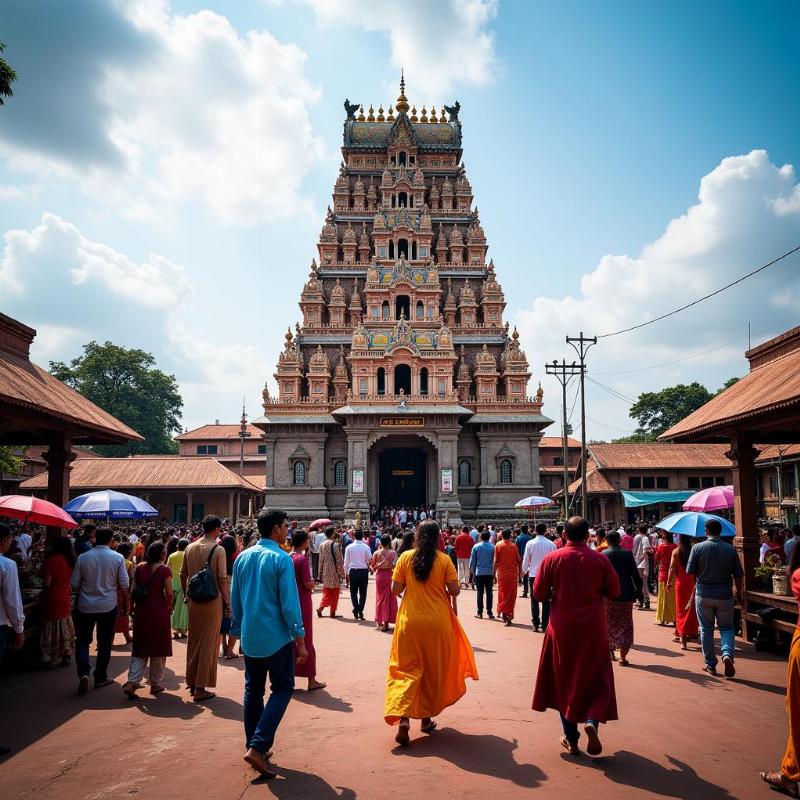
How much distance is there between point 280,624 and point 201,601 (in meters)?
2.35

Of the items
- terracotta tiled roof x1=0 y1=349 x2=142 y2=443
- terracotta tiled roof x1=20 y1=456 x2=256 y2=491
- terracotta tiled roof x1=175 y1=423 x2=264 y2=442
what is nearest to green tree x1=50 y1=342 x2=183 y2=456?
terracotta tiled roof x1=175 y1=423 x2=264 y2=442

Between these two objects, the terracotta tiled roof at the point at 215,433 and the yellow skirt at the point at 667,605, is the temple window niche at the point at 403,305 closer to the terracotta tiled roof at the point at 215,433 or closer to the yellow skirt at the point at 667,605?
the terracotta tiled roof at the point at 215,433

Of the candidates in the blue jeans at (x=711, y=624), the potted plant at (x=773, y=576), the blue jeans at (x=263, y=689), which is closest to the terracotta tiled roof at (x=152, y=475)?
the potted plant at (x=773, y=576)

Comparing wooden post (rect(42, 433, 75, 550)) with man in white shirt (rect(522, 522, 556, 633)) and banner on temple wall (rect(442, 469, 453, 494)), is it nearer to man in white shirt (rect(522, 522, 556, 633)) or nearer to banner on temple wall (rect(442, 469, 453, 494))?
man in white shirt (rect(522, 522, 556, 633))

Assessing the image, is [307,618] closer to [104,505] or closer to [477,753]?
[477,753]

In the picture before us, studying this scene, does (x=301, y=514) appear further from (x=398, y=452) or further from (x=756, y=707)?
(x=756, y=707)

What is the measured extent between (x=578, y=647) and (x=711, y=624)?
414 cm

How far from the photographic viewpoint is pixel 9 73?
10.5 m

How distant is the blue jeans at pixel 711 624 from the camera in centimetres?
829

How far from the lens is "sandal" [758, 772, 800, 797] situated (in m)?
4.78

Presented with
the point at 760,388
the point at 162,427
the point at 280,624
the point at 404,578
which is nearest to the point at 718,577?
the point at 760,388

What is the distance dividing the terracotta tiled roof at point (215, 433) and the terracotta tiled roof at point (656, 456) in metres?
32.0

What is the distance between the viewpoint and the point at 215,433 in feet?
190

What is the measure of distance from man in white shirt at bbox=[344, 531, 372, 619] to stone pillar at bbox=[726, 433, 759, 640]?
700 cm
